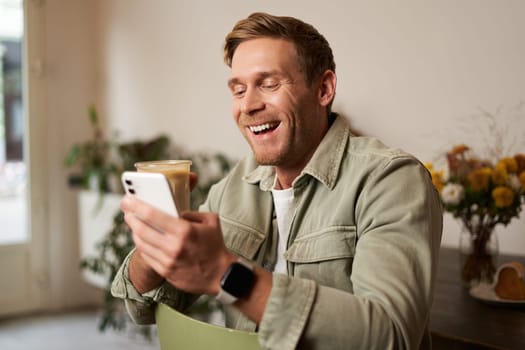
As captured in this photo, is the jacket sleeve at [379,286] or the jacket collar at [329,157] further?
the jacket collar at [329,157]

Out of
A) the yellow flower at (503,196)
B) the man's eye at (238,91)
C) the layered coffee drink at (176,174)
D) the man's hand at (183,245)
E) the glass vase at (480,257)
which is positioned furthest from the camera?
the glass vase at (480,257)

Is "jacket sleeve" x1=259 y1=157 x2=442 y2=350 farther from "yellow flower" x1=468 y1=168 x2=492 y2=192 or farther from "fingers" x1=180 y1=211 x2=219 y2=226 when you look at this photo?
"yellow flower" x1=468 y1=168 x2=492 y2=192

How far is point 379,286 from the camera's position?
2.94ft

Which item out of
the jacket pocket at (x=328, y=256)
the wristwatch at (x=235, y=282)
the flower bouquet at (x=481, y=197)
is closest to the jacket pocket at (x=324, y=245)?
the jacket pocket at (x=328, y=256)

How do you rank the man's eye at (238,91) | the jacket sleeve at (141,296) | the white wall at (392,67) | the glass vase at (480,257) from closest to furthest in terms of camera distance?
1. the jacket sleeve at (141,296)
2. the man's eye at (238,91)
3. the glass vase at (480,257)
4. the white wall at (392,67)

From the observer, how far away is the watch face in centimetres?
83

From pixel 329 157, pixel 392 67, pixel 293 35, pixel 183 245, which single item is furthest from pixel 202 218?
pixel 392 67

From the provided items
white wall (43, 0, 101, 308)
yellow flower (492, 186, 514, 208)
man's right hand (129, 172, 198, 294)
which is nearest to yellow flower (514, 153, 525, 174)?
yellow flower (492, 186, 514, 208)

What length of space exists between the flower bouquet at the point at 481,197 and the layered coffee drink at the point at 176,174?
913mm

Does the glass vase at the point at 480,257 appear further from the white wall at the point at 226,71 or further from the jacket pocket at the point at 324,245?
the jacket pocket at the point at 324,245

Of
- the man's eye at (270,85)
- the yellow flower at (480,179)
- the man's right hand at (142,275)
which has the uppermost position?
the man's eye at (270,85)

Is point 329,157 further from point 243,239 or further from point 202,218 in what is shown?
point 202,218

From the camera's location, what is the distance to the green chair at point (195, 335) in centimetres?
87

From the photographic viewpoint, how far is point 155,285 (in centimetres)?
114
